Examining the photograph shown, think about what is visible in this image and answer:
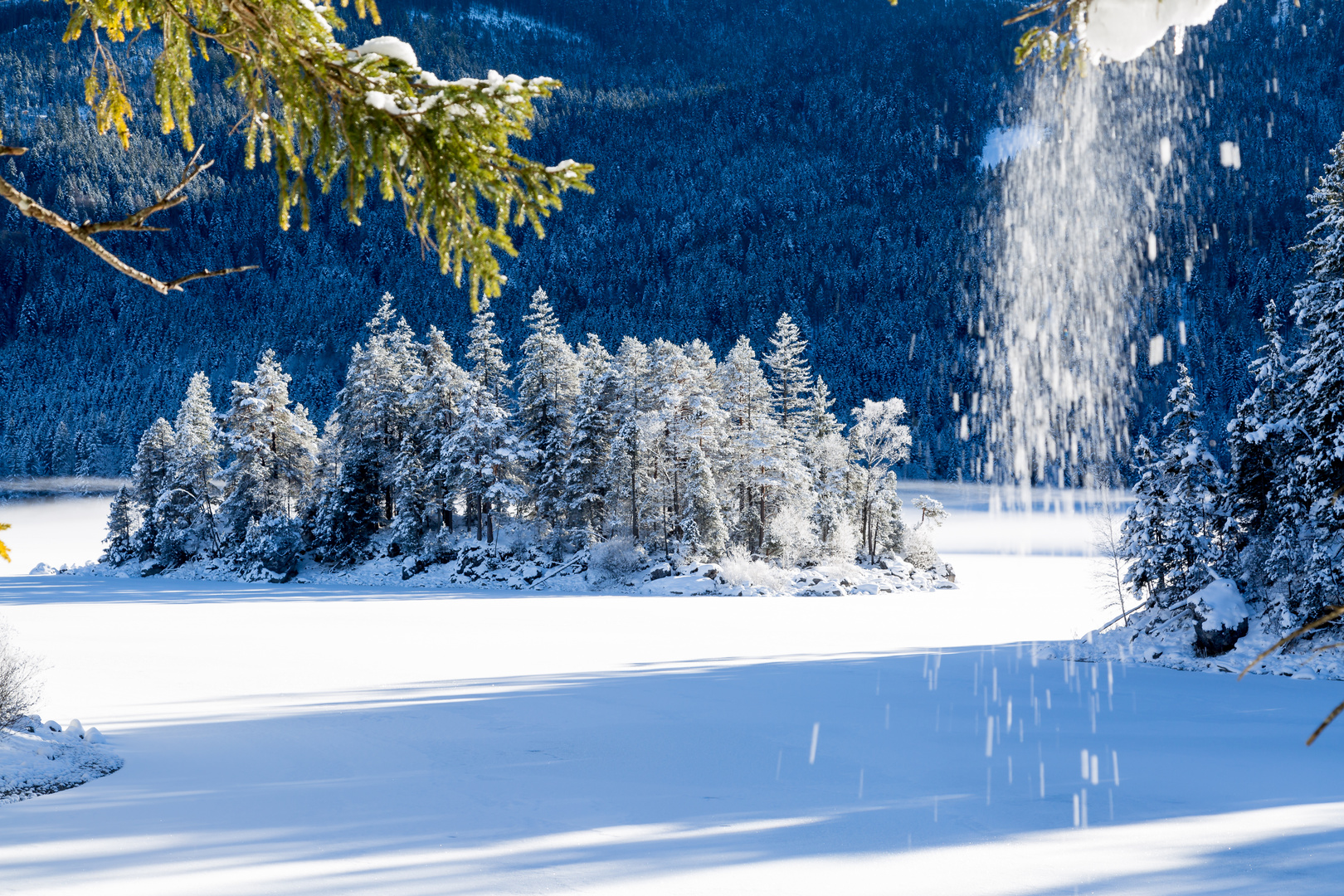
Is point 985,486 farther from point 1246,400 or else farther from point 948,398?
point 1246,400

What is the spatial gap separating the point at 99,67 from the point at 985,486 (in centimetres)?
16333

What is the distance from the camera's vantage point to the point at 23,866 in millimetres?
6672

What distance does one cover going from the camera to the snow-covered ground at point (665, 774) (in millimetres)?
6895

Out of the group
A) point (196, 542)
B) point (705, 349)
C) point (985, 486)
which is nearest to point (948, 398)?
point (985, 486)

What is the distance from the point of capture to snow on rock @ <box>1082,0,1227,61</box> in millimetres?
2938

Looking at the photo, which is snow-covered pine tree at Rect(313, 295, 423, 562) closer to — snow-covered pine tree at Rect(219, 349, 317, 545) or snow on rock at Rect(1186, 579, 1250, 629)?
snow-covered pine tree at Rect(219, 349, 317, 545)

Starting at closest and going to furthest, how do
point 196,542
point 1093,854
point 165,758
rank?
point 1093,854 → point 165,758 → point 196,542

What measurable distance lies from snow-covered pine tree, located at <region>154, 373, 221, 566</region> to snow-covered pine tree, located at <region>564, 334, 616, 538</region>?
28.6 meters

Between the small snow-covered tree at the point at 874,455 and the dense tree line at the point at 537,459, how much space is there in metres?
0.18

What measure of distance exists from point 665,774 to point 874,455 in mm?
42001

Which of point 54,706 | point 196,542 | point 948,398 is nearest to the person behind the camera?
point 54,706

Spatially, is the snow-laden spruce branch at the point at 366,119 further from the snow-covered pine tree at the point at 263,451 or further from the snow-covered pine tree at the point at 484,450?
the snow-covered pine tree at the point at 263,451

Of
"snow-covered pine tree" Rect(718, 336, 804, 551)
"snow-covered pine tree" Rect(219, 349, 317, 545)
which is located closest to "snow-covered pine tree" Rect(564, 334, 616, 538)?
"snow-covered pine tree" Rect(718, 336, 804, 551)

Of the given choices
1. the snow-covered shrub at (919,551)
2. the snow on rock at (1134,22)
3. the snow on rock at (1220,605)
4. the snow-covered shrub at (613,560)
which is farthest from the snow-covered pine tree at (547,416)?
the snow on rock at (1134,22)
